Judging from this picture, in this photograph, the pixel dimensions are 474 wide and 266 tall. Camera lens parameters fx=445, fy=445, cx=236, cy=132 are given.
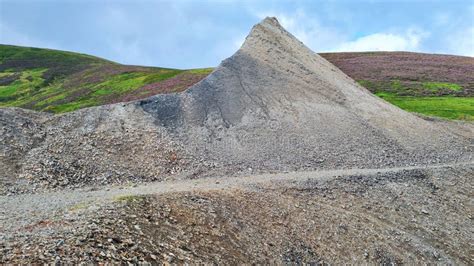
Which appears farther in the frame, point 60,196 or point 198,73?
point 198,73

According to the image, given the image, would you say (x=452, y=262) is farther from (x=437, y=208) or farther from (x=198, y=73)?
(x=198, y=73)

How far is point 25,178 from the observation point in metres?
25.9

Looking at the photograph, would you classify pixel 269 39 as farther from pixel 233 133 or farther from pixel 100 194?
pixel 100 194

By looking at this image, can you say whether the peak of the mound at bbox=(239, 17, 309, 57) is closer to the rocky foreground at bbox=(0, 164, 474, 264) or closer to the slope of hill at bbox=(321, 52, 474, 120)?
the slope of hill at bbox=(321, 52, 474, 120)

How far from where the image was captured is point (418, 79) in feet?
239

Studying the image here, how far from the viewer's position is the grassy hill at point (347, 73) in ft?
206

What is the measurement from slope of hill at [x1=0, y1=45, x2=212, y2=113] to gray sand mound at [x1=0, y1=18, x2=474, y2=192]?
30.3m

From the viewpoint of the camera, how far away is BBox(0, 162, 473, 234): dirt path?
18062 mm

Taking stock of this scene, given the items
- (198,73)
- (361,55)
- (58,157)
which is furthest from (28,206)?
(361,55)

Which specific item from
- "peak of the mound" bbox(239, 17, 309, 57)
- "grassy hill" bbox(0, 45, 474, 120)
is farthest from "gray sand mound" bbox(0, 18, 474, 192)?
"grassy hill" bbox(0, 45, 474, 120)

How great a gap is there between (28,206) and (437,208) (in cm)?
2243

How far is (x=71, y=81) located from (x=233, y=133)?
2961 inches

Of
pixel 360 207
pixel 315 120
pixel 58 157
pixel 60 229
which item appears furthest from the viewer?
pixel 315 120

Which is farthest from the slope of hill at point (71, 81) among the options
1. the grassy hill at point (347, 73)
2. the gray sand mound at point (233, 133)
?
the gray sand mound at point (233, 133)
